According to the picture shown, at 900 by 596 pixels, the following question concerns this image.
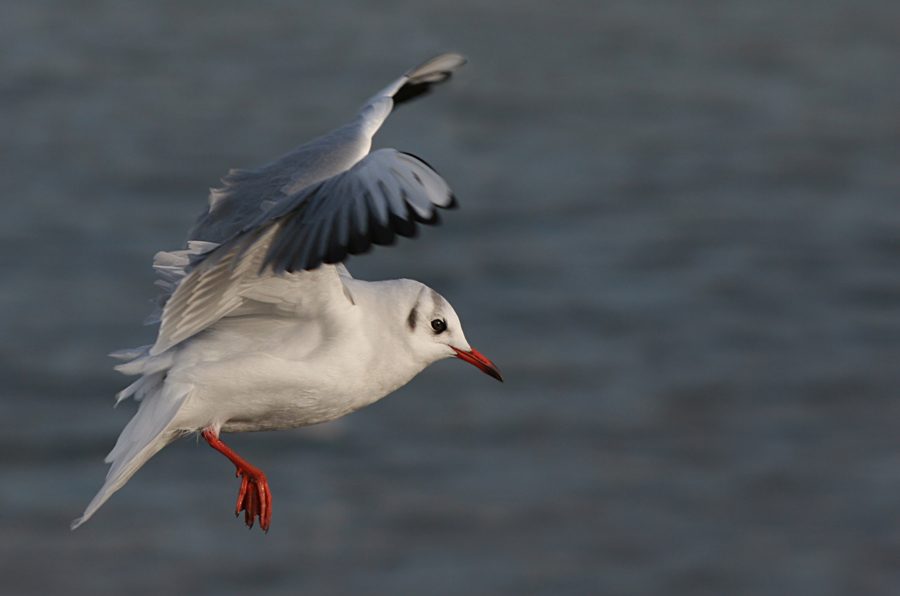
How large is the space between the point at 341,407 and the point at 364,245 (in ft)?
4.36

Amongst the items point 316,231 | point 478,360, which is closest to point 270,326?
point 316,231

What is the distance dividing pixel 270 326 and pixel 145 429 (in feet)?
2.23

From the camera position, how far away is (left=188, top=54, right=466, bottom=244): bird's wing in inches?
201

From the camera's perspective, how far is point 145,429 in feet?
17.0

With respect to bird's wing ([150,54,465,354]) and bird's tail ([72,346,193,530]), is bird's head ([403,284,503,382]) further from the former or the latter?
bird's tail ([72,346,193,530])

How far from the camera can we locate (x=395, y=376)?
17.9 ft

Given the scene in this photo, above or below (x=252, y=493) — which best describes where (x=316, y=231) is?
above

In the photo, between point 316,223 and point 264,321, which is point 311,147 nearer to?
point 264,321

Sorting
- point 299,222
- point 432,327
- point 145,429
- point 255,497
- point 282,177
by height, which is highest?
point 299,222

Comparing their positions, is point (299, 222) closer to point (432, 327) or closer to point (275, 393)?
point (275, 393)

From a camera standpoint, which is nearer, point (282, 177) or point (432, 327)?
point (282, 177)

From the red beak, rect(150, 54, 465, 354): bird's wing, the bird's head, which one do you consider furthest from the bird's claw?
the red beak

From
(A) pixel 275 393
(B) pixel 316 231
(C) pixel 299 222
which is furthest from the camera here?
(A) pixel 275 393

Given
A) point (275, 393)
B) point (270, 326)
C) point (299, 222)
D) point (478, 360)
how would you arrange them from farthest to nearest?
point (478, 360), point (270, 326), point (275, 393), point (299, 222)
